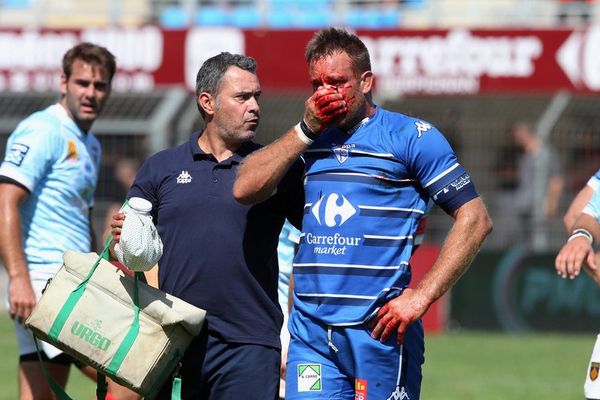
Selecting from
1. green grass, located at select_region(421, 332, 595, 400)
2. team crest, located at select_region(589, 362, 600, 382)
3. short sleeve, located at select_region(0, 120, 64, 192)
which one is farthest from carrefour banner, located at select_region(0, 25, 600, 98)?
team crest, located at select_region(589, 362, 600, 382)

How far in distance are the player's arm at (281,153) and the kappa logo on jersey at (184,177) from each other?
34 centimetres

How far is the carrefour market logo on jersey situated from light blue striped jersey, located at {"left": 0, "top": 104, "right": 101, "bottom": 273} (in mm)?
2364

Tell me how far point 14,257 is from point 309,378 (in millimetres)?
2315

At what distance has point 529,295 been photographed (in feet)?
54.5

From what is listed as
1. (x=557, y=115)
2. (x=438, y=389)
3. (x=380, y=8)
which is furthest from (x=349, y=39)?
(x=380, y=8)

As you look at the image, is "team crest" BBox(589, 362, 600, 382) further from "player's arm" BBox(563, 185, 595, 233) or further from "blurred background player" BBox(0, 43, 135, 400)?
"blurred background player" BBox(0, 43, 135, 400)

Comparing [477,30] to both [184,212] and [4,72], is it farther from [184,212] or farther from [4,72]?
[184,212]

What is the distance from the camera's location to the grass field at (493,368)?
1151cm

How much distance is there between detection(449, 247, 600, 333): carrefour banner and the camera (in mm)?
16516

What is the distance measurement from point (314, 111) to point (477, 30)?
12.5m

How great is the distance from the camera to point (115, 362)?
5.57 meters

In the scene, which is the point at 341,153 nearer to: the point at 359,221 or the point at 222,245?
the point at 359,221

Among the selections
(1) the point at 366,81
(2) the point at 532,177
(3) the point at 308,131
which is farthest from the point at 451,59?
(3) the point at 308,131

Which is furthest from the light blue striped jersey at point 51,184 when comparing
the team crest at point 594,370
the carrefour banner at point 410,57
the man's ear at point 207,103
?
the carrefour banner at point 410,57
